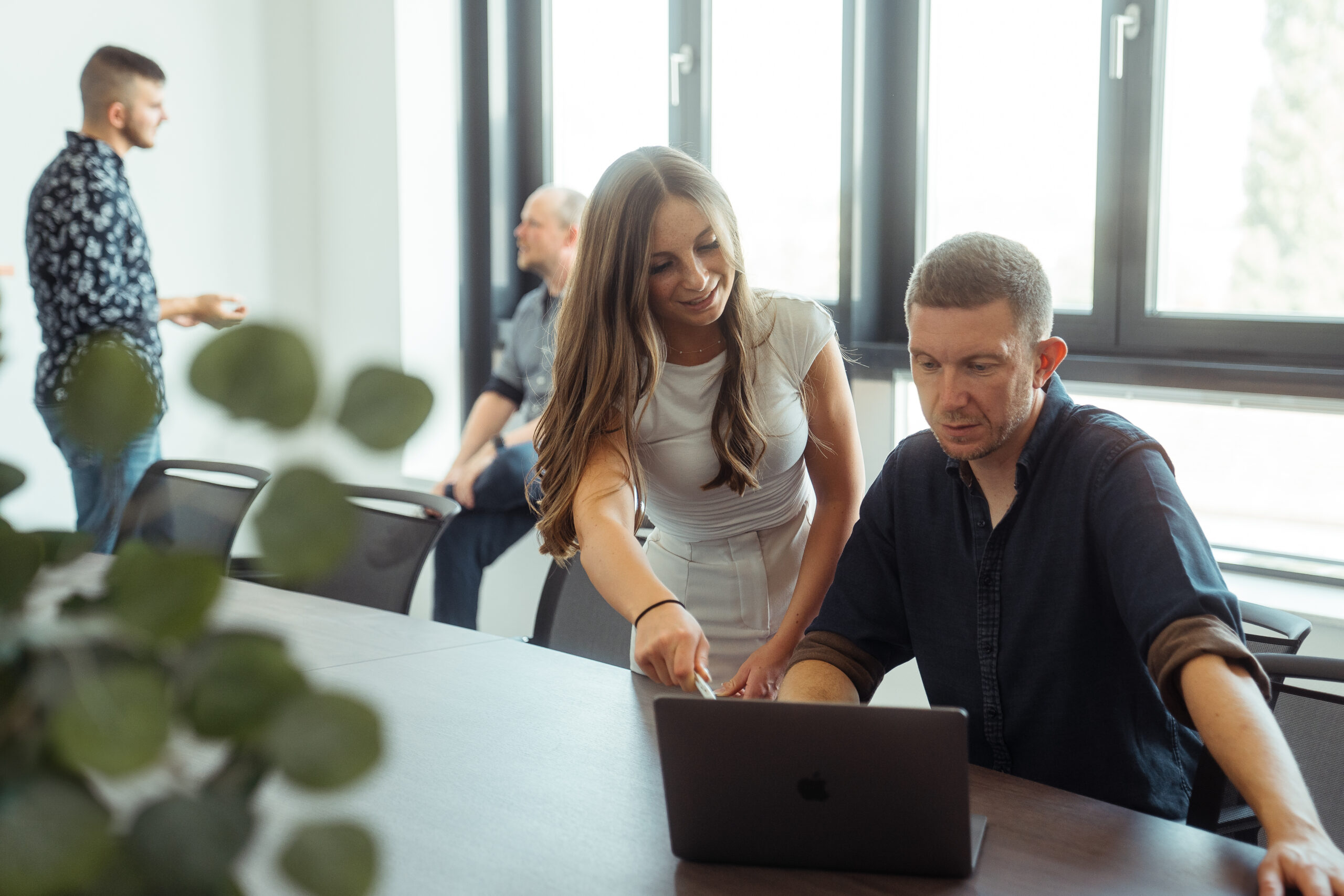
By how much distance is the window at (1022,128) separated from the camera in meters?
3.14

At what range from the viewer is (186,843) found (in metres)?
0.32

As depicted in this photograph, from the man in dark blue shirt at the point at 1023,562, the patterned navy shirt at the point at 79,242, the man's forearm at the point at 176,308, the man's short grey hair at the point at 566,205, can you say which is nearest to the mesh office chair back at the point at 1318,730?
the man in dark blue shirt at the point at 1023,562

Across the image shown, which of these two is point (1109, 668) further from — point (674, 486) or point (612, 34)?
point (612, 34)

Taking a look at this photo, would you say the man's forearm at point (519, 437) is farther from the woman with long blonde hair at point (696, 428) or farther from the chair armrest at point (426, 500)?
the woman with long blonde hair at point (696, 428)

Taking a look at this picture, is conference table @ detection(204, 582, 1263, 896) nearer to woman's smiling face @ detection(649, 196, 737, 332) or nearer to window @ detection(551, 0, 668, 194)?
woman's smiling face @ detection(649, 196, 737, 332)

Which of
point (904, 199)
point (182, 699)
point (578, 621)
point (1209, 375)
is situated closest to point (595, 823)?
point (182, 699)

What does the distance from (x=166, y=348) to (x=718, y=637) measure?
9.84ft

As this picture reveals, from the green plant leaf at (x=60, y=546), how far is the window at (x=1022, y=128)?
296cm

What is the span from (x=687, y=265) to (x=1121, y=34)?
182 centimetres

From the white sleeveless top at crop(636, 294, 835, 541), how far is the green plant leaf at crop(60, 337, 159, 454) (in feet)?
5.08

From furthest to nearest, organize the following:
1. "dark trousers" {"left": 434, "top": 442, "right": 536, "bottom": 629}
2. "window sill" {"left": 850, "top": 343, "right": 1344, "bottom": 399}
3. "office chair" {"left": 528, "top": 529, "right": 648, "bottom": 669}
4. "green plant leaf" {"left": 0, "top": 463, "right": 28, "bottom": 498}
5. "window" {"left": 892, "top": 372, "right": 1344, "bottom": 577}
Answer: "dark trousers" {"left": 434, "top": 442, "right": 536, "bottom": 629} → "window" {"left": 892, "top": 372, "right": 1344, "bottom": 577} → "window sill" {"left": 850, "top": 343, "right": 1344, "bottom": 399} → "office chair" {"left": 528, "top": 529, "right": 648, "bottom": 669} → "green plant leaf" {"left": 0, "top": 463, "right": 28, "bottom": 498}

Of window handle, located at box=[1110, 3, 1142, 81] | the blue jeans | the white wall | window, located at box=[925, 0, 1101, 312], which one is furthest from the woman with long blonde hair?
the white wall

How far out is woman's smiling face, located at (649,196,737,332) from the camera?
1767 millimetres

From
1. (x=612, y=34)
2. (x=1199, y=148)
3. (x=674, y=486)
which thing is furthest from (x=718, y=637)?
(x=612, y=34)
